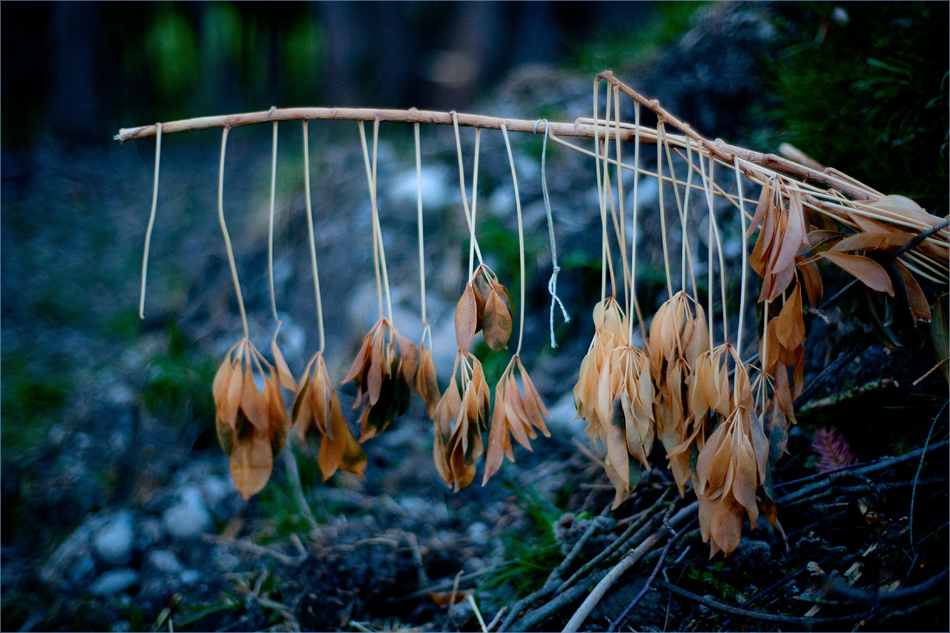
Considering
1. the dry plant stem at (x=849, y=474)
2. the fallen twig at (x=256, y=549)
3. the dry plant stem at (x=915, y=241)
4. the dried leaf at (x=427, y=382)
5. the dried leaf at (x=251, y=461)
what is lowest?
the fallen twig at (x=256, y=549)

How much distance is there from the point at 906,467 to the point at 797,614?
12.4 inches

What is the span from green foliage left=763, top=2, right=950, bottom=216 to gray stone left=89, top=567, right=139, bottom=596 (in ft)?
6.66

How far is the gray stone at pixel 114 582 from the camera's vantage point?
133 centimetres

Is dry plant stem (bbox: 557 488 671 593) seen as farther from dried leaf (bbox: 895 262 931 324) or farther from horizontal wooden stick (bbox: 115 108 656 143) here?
horizontal wooden stick (bbox: 115 108 656 143)

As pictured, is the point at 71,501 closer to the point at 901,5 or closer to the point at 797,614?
the point at 797,614

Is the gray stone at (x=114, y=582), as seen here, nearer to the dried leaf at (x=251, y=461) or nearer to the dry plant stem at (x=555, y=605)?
the dried leaf at (x=251, y=461)

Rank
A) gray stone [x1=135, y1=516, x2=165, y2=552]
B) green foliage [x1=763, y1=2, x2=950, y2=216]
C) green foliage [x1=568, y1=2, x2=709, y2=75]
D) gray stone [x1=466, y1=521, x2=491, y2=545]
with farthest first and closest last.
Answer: green foliage [x1=568, y1=2, x2=709, y2=75]
gray stone [x1=135, y1=516, x2=165, y2=552]
gray stone [x1=466, y1=521, x2=491, y2=545]
green foliage [x1=763, y1=2, x2=950, y2=216]

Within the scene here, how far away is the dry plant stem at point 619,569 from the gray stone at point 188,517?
3.54ft

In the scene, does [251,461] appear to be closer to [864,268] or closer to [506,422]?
[506,422]

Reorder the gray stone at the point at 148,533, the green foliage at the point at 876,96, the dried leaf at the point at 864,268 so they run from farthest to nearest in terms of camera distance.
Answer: the gray stone at the point at 148,533 < the green foliage at the point at 876,96 < the dried leaf at the point at 864,268

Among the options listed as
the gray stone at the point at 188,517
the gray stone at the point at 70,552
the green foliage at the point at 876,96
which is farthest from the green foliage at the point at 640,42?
the gray stone at the point at 70,552

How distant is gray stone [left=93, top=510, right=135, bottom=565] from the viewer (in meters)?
1.40

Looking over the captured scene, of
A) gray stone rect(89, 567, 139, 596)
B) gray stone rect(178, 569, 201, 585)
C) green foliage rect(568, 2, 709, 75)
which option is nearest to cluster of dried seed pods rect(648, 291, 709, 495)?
gray stone rect(178, 569, 201, 585)

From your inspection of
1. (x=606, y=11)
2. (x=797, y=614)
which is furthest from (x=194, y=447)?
(x=606, y=11)
